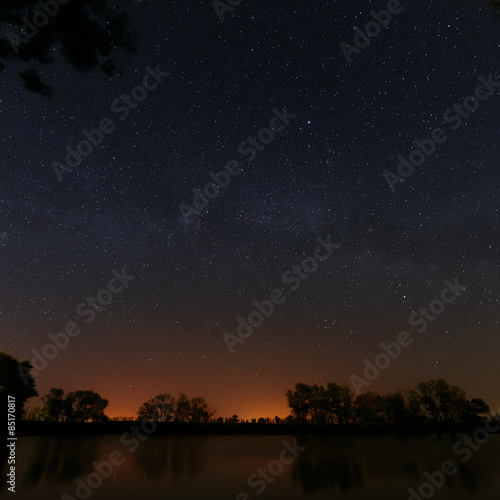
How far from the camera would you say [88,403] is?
3295 inches

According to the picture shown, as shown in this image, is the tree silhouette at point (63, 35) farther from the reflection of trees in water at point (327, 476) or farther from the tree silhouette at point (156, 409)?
the tree silhouette at point (156, 409)

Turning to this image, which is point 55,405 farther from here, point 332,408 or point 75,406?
point 332,408

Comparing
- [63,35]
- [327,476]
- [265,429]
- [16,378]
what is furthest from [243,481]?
[265,429]

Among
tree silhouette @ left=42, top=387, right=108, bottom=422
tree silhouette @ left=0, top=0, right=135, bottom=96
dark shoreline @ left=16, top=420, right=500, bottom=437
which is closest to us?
tree silhouette @ left=0, top=0, right=135, bottom=96

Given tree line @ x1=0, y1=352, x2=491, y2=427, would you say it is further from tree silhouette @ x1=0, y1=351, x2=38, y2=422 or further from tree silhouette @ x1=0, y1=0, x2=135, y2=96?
tree silhouette @ x1=0, y1=0, x2=135, y2=96

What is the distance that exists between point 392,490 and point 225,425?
7696 centimetres

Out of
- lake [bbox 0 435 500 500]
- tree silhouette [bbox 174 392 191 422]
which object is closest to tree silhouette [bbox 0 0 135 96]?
lake [bbox 0 435 500 500]

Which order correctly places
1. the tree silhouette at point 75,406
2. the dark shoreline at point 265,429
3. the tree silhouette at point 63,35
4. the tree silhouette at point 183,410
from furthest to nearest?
the tree silhouette at point 183,410
the tree silhouette at point 75,406
the dark shoreline at point 265,429
the tree silhouette at point 63,35

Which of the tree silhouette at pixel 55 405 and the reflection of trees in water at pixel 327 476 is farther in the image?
the tree silhouette at pixel 55 405

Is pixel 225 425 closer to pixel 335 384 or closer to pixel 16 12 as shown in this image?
pixel 335 384

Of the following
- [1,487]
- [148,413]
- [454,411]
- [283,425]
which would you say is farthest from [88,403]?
[454,411]

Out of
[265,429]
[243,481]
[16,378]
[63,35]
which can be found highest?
[16,378]

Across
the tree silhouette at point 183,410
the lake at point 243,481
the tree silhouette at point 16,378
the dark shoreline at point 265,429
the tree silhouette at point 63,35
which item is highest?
the tree silhouette at point 183,410

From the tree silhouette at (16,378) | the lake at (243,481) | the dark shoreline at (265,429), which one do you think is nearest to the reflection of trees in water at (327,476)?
the lake at (243,481)
